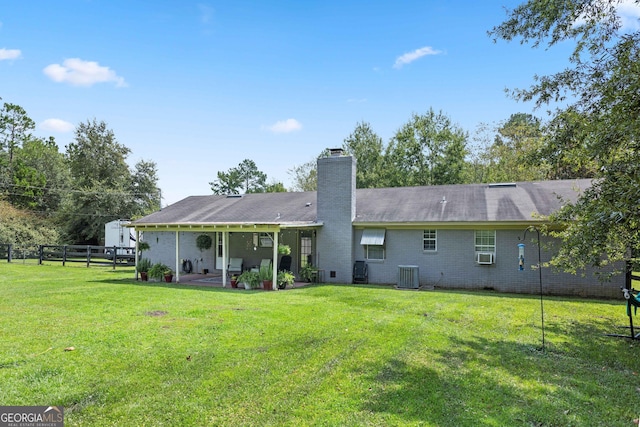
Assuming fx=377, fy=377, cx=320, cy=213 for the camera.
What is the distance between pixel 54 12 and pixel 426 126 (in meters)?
26.6

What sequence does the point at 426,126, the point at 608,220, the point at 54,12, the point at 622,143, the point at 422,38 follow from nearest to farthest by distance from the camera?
the point at 608,220
the point at 622,143
the point at 54,12
the point at 422,38
the point at 426,126

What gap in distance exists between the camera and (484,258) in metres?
12.8

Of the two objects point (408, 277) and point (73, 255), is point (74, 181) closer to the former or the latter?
point (73, 255)

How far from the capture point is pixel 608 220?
14.8 ft

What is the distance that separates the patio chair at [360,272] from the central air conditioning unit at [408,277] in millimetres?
1475

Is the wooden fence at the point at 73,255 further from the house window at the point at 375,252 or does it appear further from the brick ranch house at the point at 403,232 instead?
the house window at the point at 375,252

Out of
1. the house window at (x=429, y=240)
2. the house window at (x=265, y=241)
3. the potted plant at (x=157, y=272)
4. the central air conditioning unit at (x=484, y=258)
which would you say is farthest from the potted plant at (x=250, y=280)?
the central air conditioning unit at (x=484, y=258)

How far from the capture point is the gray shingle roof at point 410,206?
13016mm

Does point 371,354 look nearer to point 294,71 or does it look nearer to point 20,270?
point 294,71

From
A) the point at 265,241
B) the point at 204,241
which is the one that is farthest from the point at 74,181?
the point at 265,241

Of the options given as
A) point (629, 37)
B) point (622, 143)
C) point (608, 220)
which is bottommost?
point (608, 220)

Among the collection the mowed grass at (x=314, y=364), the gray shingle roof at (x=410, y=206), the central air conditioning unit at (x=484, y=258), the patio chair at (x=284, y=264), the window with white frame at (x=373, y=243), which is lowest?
the mowed grass at (x=314, y=364)

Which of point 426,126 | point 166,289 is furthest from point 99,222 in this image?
point 426,126

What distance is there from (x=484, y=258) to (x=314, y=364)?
381 inches
